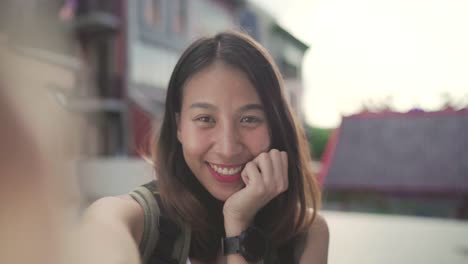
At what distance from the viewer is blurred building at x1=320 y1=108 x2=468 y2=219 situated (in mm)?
1768

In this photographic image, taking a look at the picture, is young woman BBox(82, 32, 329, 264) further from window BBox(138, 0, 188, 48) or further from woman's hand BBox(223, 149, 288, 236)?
window BBox(138, 0, 188, 48)

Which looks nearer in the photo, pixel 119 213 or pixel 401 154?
pixel 119 213

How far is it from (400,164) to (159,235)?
200cm

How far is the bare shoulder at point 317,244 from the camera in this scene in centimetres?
77

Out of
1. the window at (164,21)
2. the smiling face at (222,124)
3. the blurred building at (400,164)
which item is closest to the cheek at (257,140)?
the smiling face at (222,124)

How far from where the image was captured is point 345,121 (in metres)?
2.52

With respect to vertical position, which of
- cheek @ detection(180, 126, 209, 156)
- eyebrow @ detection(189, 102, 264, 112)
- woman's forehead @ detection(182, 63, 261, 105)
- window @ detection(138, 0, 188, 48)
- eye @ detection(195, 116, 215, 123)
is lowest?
cheek @ detection(180, 126, 209, 156)

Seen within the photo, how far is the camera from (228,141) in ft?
2.26

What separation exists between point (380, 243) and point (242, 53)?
1720 millimetres

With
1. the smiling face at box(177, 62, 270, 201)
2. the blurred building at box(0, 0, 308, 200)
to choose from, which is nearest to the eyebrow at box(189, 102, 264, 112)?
the smiling face at box(177, 62, 270, 201)

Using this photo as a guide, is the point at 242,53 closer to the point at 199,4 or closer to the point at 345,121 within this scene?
the point at 199,4

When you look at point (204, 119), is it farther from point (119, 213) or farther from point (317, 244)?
point (317, 244)

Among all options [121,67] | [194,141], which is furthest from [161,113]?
[121,67]

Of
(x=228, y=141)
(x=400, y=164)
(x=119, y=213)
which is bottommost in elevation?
(x=400, y=164)
